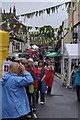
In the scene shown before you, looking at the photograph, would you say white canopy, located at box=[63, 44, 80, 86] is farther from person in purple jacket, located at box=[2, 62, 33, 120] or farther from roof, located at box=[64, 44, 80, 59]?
person in purple jacket, located at box=[2, 62, 33, 120]

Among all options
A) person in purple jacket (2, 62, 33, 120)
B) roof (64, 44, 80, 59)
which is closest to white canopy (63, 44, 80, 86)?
roof (64, 44, 80, 59)

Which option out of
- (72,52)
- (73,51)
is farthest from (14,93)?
(73,51)

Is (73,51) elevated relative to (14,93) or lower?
elevated

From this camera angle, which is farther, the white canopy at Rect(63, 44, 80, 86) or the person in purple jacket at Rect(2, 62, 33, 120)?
the white canopy at Rect(63, 44, 80, 86)

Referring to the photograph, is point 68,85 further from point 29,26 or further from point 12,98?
point 12,98

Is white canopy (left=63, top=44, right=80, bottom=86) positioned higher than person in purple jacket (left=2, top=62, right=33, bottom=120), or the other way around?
white canopy (left=63, top=44, right=80, bottom=86)

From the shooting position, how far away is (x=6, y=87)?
6453 millimetres

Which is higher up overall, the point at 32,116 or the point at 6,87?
the point at 6,87

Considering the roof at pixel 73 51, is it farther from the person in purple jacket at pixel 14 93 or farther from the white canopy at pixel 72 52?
the person in purple jacket at pixel 14 93

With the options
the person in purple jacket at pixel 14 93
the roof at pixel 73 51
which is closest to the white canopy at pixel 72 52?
the roof at pixel 73 51

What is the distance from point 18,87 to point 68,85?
16.0 m

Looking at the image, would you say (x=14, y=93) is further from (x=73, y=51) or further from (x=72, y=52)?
(x=73, y=51)

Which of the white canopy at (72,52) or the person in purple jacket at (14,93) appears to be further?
the white canopy at (72,52)

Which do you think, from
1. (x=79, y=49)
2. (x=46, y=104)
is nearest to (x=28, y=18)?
(x=79, y=49)
